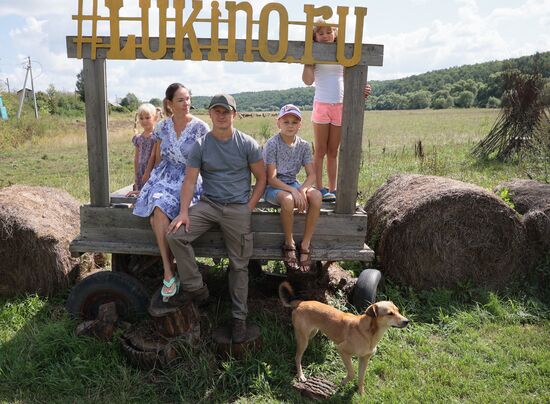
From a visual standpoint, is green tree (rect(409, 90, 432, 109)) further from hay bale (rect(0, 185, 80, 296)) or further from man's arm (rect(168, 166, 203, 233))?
man's arm (rect(168, 166, 203, 233))

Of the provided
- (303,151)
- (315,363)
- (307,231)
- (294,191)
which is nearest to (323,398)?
(315,363)

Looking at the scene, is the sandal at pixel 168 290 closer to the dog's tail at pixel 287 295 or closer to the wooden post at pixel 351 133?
the dog's tail at pixel 287 295

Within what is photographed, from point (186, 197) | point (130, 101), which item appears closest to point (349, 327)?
point (186, 197)

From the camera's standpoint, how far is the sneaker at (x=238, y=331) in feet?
14.1

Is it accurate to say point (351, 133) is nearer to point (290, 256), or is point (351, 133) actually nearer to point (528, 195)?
point (290, 256)

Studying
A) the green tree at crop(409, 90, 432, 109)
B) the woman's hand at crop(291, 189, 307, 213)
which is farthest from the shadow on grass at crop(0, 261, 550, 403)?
the green tree at crop(409, 90, 432, 109)

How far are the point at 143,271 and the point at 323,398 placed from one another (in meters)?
2.66

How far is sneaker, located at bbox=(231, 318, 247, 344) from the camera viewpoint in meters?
4.29

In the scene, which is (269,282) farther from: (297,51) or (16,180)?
(16,180)

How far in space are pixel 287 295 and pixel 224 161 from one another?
1.47m

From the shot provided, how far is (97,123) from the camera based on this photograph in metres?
4.50


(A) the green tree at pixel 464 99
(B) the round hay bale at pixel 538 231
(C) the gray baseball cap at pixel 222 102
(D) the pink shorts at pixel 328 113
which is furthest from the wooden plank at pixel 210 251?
(A) the green tree at pixel 464 99

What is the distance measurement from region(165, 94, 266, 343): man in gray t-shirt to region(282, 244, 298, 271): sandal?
1.15ft

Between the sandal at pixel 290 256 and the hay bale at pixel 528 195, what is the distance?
10.4ft
